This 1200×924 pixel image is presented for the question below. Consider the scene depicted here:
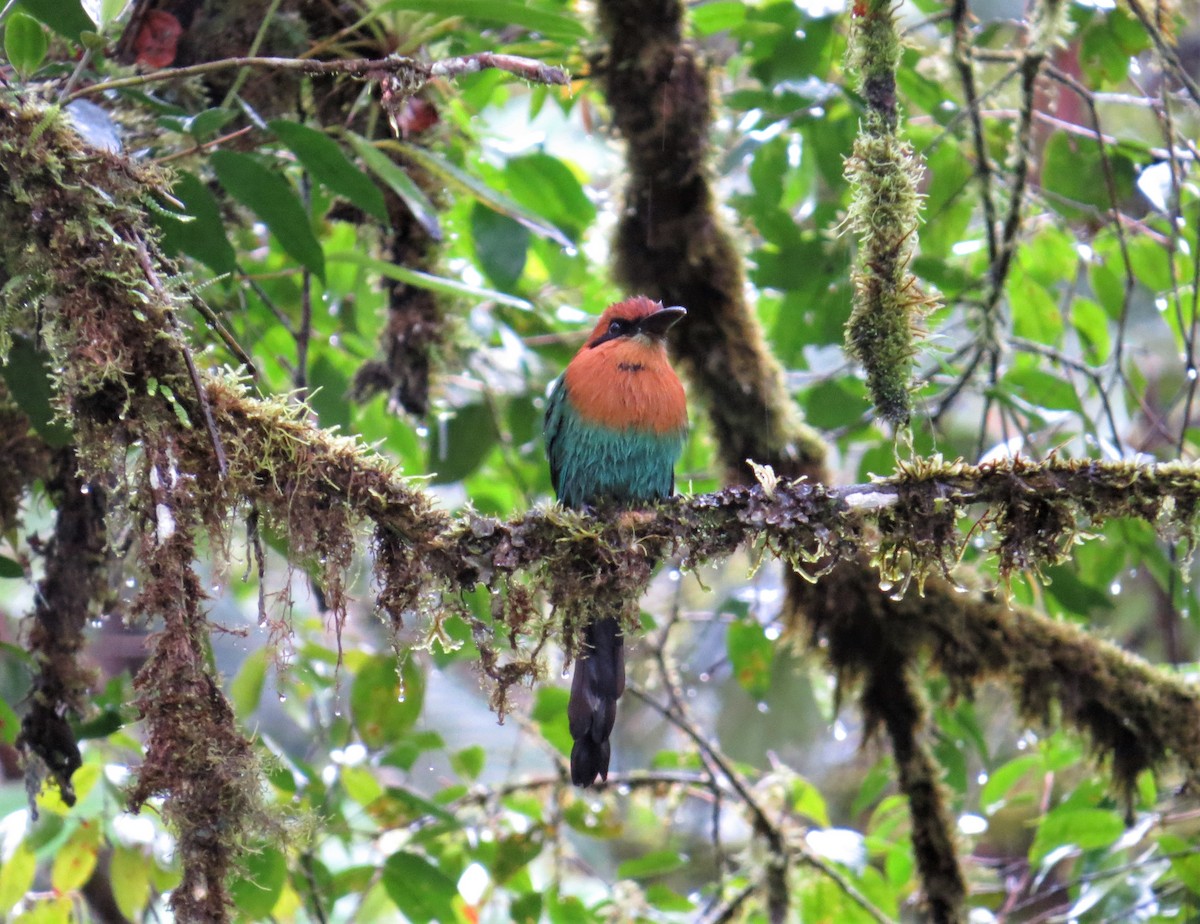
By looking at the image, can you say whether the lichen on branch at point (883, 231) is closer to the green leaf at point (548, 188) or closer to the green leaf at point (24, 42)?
the green leaf at point (24, 42)

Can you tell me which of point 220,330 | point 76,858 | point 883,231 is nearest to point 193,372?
point 220,330

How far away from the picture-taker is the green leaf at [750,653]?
403 centimetres

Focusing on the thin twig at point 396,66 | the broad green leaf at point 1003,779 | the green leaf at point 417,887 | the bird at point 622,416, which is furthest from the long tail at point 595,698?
the broad green leaf at point 1003,779

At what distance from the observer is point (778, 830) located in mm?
4059

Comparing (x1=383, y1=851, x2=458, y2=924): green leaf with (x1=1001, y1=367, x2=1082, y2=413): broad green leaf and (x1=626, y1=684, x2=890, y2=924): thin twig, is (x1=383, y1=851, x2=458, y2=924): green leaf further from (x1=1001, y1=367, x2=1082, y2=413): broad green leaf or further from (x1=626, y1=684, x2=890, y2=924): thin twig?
(x1=1001, y1=367, x2=1082, y2=413): broad green leaf

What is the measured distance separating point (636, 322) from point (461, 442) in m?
0.74

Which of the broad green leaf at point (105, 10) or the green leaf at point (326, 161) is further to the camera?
the green leaf at point (326, 161)

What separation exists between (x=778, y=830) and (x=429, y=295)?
2271mm

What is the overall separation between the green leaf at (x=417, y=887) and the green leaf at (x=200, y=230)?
5.89 feet

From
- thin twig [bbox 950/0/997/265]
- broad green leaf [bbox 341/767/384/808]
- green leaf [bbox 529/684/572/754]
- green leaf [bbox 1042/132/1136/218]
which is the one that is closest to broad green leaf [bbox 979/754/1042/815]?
green leaf [bbox 529/684/572/754]

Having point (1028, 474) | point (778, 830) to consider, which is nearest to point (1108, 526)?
point (778, 830)

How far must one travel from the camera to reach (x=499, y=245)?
3.34 meters

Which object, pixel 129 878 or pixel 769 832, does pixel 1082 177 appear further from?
pixel 129 878

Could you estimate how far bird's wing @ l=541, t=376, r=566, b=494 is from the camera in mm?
3648
